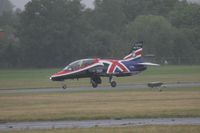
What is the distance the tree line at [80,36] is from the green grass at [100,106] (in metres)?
68.9

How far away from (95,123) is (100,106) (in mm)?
7756

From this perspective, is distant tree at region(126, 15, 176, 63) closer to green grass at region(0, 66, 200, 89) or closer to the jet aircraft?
green grass at region(0, 66, 200, 89)

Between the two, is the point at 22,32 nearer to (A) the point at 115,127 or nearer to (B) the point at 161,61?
(B) the point at 161,61

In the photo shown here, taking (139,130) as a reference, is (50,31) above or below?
above

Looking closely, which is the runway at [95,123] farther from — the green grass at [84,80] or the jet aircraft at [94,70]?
the green grass at [84,80]

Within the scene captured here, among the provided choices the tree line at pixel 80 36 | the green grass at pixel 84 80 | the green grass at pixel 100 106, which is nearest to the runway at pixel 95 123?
the green grass at pixel 100 106

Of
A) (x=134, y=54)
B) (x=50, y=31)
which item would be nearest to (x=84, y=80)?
(x=134, y=54)

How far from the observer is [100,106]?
35.2 m

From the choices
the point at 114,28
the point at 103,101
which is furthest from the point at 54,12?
the point at 103,101

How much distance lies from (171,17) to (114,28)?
1146cm

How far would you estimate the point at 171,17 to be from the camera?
5290 inches

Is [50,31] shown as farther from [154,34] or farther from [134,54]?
[134,54]

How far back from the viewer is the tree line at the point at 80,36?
372ft

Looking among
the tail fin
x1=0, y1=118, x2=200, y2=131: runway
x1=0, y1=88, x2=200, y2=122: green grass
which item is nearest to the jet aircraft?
the tail fin
